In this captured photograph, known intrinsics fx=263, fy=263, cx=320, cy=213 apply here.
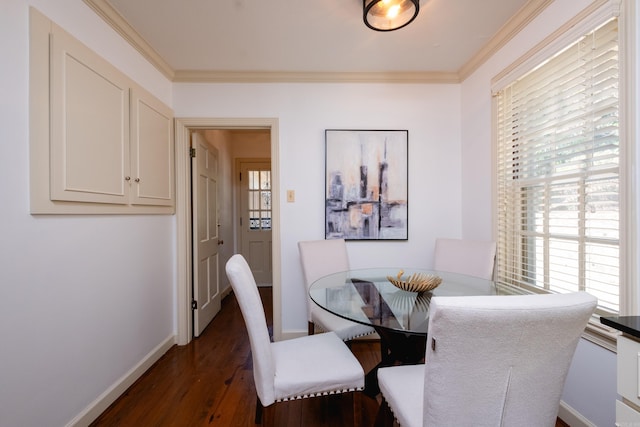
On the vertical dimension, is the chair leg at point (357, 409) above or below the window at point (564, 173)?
below

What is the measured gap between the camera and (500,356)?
2.50ft

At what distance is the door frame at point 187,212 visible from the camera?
2.43 meters

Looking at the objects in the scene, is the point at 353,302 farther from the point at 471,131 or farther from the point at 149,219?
the point at 471,131

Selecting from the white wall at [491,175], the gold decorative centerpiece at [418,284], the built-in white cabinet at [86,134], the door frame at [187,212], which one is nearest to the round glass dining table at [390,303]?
the gold decorative centerpiece at [418,284]

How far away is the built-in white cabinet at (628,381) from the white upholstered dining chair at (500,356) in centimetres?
15

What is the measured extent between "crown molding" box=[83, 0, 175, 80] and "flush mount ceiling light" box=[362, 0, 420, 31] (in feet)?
5.20

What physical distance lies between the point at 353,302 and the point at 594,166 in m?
1.43

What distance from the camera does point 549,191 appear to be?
1625mm

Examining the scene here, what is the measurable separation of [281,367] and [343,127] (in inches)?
78.9

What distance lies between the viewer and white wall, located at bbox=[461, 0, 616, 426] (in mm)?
1324

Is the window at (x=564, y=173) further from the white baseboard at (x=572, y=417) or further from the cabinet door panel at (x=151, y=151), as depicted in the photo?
the cabinet door panel at (x=151, y=151)

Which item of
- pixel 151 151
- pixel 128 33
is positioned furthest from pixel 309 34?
pixel 151 151

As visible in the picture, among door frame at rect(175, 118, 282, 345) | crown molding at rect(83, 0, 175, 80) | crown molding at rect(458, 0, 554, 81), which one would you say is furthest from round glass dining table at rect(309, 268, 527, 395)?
crown molding at rect(83, 0, 175, 80)

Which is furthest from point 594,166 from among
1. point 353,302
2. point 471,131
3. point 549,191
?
point 353,302
